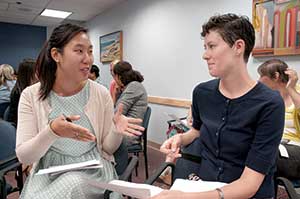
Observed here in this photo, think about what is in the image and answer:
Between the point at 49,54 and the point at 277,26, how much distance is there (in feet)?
7.01

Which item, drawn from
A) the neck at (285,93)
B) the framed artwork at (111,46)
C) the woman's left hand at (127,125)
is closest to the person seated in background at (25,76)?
the woman's left hand at (127,125)

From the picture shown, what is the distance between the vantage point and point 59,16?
6.52 m

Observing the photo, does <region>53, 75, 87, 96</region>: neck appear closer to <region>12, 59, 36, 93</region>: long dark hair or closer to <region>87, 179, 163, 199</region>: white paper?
<region>87, 179, 163, 199</region>: white paper

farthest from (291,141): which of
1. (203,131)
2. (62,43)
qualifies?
(62,43)

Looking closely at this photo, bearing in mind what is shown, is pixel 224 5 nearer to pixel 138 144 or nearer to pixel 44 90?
pixel 138 144

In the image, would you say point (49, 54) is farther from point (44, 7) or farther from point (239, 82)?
point (44, 7)

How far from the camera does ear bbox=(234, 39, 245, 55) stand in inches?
42.1

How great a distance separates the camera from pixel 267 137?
101 centimetres

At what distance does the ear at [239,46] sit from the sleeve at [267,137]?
23 centimetres

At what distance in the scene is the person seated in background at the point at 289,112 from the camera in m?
1.66

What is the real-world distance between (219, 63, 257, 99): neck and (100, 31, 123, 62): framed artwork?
4.53m

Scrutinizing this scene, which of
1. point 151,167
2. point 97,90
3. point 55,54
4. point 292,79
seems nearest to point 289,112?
point 292,79

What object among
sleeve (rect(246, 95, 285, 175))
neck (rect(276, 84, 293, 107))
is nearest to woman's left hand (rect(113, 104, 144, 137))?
sleeve (rect(246, 95, 285, 175))

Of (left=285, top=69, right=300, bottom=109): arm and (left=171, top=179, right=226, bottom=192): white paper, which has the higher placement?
(left=285, top=69, right=300, bottom=109): arm
